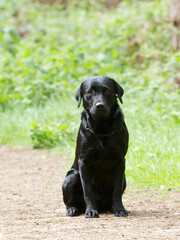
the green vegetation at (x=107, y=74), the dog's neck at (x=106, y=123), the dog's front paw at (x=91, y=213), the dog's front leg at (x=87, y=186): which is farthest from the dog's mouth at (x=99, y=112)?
the green vegetation at (x=107, y=74)

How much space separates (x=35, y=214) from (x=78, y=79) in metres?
6.17

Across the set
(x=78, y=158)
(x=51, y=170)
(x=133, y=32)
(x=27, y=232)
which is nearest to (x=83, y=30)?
(x=133, y=32)

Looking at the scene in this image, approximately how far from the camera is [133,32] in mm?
12195

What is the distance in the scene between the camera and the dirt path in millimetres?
3408

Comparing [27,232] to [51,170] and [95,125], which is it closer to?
[95,125]

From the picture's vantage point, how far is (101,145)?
4.10 meters

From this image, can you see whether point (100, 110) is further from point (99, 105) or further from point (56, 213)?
point (56, 213)

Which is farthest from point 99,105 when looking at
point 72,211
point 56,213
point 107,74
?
point 107,74

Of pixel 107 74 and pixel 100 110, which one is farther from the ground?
pixel 100 110

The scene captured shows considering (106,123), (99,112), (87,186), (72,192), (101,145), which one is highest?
(99,112)

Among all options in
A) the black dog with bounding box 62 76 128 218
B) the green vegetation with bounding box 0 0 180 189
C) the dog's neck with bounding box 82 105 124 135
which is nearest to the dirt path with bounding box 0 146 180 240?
the black dog with bounding box 62 76 128 218

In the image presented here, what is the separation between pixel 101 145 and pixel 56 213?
2.72ft

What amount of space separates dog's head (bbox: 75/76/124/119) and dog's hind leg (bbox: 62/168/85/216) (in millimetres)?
619

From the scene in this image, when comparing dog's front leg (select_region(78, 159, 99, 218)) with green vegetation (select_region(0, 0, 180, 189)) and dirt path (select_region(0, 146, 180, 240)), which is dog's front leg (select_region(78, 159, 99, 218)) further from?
green vegetation (select_region(0, 0, 180, 189))
